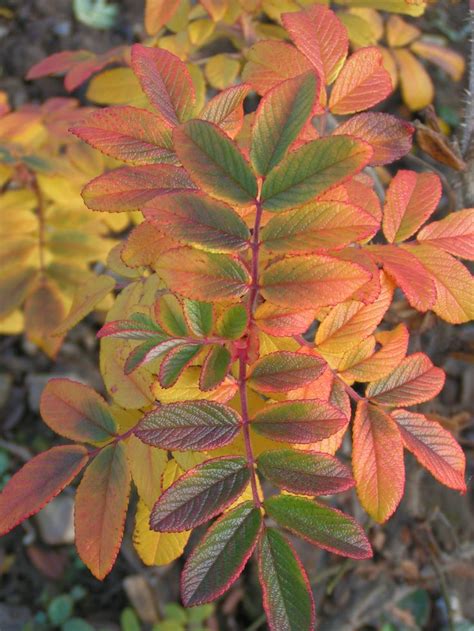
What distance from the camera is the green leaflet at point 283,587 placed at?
616 millimetres

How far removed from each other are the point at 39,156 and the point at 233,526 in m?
1.06

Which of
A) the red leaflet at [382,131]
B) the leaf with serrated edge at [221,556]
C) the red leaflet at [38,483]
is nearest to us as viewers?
the leaf with serrated edge at [221,556]

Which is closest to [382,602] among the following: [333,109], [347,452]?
[347,452]

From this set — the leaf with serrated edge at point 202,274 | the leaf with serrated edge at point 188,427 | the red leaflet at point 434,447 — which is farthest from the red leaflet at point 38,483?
the red leaflet at point 434,447

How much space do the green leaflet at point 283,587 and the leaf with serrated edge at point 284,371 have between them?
0.14m

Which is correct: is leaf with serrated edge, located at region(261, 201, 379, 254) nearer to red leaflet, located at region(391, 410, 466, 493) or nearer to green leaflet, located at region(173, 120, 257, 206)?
green leaflet, located at region(173, 120, 257, 206)

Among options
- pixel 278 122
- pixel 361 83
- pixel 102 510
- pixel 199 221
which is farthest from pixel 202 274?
pixel 361 83

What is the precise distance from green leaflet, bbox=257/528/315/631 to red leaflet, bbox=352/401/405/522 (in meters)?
0.13

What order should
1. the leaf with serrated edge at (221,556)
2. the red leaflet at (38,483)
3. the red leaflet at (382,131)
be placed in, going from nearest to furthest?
the leaf with serrated edge at (221,556) → the red leaflet at (38,483) → the red leaflet at (382,131)

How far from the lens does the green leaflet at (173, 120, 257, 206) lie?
0.66 m

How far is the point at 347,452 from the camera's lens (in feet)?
5.01

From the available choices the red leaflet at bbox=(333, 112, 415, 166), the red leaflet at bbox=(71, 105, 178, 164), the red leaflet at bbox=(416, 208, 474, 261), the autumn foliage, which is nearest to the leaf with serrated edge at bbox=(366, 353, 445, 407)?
the autumn foliage

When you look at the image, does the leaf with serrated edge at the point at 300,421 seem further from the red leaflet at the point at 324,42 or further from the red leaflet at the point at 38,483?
the red leaflet at the point at 324,42

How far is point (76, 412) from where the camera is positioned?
0.81 metres
